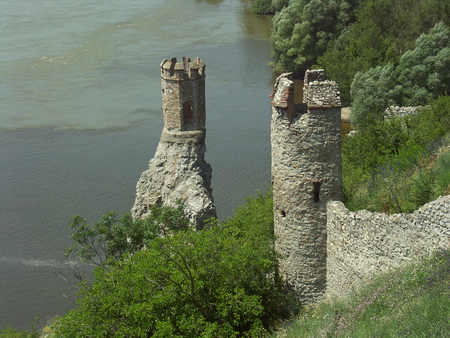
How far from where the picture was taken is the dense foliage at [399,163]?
16266mm

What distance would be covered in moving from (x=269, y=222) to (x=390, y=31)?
3497 centimetres

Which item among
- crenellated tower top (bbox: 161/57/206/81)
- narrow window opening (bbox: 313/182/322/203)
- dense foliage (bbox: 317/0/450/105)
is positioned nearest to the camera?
narrow window opening (bbox: 313/182/322/203)

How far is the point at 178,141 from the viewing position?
2403cm

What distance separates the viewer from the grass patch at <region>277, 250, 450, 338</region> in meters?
11.1

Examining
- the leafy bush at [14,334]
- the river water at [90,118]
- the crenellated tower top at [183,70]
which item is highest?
the crenellated tower top at [183,70]

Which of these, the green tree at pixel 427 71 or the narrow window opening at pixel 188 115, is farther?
the green tree at pixel 427 71

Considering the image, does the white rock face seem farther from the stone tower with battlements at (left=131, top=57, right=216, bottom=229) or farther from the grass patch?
the grass patch

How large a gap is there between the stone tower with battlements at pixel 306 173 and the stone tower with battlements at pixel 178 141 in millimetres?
6896

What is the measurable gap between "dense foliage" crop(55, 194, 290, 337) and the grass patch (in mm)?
1763

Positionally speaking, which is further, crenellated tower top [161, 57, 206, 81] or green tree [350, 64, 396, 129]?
green tree [350, 64, 396, 129]

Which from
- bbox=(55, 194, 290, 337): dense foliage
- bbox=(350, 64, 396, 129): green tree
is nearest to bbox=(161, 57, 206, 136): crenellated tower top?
bbox=(55, 194, 290, 337): dense foliage

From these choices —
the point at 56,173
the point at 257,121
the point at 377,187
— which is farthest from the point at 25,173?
the point at 377,187

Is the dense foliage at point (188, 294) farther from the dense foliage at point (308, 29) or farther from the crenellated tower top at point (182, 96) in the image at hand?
the dense foliage at point (308, 29)

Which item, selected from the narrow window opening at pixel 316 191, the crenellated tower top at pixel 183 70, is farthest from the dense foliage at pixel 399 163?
the crenellated tower top at pixel 183 70
